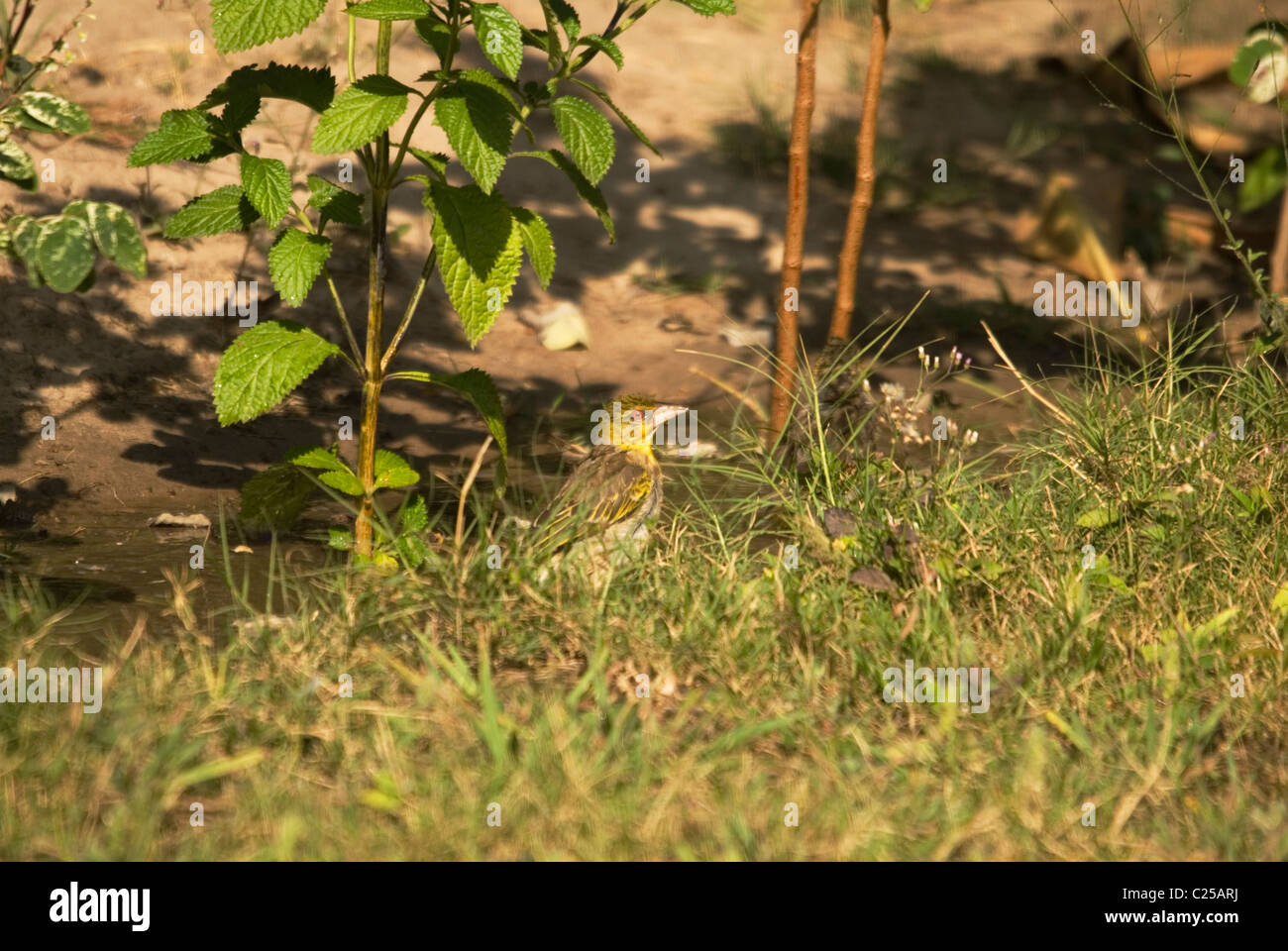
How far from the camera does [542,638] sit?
350 centimetres

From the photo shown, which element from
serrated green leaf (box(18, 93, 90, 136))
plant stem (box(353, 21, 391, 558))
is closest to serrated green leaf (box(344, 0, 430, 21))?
plant stem (box(353, 21, 391, 558))

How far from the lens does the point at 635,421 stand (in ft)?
13.8

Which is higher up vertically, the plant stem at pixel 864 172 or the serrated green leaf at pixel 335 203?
the plant stem at pixel 864 172

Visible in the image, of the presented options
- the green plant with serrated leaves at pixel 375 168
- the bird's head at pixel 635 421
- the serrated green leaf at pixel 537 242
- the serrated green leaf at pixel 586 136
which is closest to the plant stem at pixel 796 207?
the bird's head at pixel 635 421

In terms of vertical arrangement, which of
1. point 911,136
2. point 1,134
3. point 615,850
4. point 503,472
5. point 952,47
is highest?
point 952,47

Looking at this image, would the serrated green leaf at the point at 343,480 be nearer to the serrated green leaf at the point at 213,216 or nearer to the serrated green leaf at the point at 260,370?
the serrated green leaf at the point at 260,370

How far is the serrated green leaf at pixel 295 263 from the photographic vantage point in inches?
141

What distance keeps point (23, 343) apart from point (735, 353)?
2875mm

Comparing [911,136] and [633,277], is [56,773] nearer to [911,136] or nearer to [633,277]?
[633,277]

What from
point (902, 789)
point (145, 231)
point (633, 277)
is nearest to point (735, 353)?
point (633, 277)

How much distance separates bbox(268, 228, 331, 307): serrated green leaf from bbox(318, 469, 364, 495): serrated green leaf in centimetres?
45

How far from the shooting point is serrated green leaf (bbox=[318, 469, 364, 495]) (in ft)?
12.3

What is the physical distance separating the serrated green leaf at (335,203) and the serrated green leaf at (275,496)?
25.8 inches

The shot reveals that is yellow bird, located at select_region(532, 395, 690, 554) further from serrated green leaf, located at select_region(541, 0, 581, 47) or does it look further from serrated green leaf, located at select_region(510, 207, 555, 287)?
serrated green leaf, located at select_region(541, 0, 581, 47)
